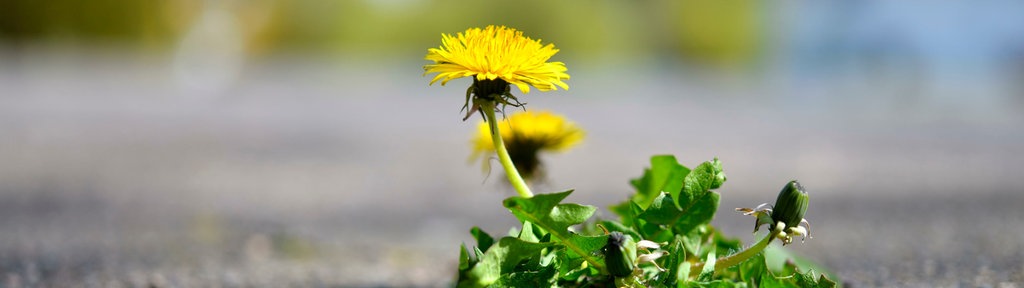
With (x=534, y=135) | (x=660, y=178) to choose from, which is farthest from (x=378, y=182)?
(x=660, y=178)

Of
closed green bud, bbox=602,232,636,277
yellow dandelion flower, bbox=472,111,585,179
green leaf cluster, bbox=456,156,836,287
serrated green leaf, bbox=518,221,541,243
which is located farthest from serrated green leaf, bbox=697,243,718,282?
yellow dandelion flower, bbox=472,111,585,179

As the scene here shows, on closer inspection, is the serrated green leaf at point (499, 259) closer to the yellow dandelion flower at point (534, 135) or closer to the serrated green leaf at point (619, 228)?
the serrated green leaf at point (619, 228)

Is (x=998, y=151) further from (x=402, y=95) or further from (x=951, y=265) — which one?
(x=402, y=95)

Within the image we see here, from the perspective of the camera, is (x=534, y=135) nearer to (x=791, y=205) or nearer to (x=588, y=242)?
(x=588, y=242)

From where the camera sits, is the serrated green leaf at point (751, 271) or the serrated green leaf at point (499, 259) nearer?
the serrated green leaf at point (499, 259)

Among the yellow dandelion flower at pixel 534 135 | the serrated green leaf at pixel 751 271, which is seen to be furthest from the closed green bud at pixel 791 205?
the yellow dandelion flower at pixel 534 135

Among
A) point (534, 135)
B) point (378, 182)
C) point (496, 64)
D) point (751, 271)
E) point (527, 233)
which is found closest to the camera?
point (496, 64)

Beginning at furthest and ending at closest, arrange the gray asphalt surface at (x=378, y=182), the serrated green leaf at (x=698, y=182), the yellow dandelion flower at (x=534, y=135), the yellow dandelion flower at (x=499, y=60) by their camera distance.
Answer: the gray asphalt surface at (x=378, y=182) < the yellow dandelion flower at (x=534, y=135) < the serrated green leaf at (x=698, y=182) < the yellow dandelion flower at (x=499, y=60)
